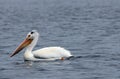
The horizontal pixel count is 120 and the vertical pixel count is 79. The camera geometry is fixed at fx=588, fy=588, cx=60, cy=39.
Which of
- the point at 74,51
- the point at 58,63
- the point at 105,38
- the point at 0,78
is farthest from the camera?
the point at 105,38

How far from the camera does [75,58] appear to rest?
22234 mm

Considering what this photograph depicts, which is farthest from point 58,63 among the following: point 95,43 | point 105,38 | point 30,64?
point 105,38

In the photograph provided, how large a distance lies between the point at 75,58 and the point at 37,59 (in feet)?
4.85

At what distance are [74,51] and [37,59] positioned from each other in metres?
2.95

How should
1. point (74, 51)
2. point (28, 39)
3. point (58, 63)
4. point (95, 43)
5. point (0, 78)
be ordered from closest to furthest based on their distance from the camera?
point (0, 78), point (58, 63), point (28, 39), point (74, 51), point (95, 43)

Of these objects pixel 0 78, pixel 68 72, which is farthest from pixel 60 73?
pixel 0 78

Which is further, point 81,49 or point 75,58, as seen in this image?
point 81,49

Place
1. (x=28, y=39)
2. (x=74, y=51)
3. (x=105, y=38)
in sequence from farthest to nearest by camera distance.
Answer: (x=105, y=38), (x=74, y=51), (x=28, y=39)

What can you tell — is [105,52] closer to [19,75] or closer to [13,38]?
[19,75]

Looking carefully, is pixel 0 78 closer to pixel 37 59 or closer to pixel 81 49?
pixel 37 59

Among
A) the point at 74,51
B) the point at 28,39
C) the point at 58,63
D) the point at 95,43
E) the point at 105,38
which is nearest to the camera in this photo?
the point at 58,63

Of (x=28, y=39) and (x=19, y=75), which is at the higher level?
(x=28, y=39)

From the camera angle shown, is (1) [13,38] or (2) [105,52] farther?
(1) [13,38]

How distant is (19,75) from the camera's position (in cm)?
1867
